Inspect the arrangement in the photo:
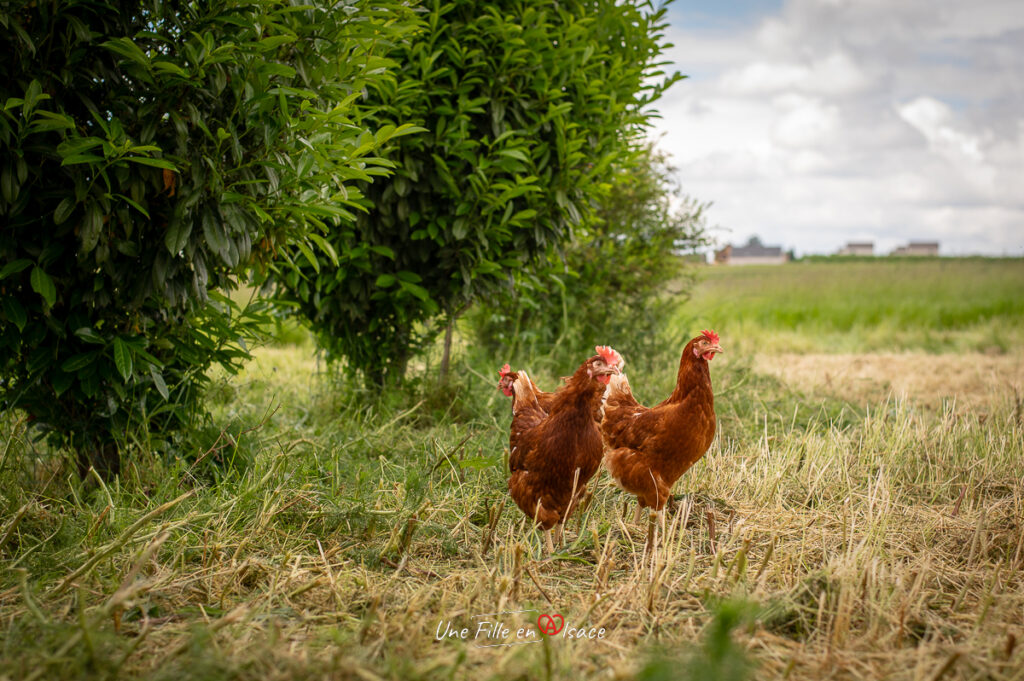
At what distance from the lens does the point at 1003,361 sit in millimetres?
8719

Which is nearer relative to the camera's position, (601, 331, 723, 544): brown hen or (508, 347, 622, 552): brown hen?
(508, 347, 622, 552): brown hen

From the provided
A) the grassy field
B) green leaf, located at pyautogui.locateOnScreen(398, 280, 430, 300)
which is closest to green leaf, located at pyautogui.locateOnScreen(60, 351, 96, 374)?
the grassy field

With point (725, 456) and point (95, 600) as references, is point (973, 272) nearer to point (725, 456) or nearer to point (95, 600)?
point (725, 456)

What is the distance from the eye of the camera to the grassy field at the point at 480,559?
1.80 metres

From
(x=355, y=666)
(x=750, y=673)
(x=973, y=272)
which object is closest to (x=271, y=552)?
(x=355, y=666)

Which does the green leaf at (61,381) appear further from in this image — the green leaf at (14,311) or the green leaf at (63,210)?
the green leaf at (63,210)

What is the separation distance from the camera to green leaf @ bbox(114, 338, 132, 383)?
2566 millimetres

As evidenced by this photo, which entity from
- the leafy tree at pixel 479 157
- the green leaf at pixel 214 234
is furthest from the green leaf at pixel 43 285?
the leafy tree at pixel 479 157

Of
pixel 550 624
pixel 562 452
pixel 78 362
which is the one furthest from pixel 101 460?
pixel 550 624

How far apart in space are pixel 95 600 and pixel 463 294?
106 inches

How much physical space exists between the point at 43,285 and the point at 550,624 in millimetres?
2118

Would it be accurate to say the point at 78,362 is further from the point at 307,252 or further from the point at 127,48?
the point at 127,48

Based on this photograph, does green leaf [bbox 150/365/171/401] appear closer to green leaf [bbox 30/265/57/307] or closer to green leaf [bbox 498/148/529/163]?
green leaf [bbox 30/265/57/307]

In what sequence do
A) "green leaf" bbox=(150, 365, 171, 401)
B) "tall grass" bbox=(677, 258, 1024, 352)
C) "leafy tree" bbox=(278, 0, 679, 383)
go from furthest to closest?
1. "tall grass" bbox=(677, 258, 1024, 352)
2. "leafy tree" bbox=(278, 0, 679, 383)
3. "green leaf" bbox=(150, 365, 171, 401)
